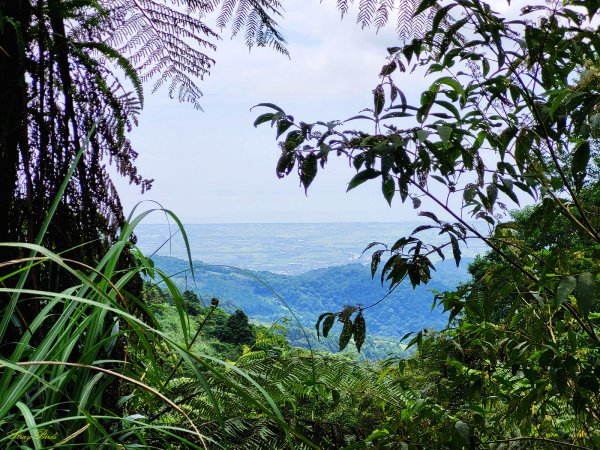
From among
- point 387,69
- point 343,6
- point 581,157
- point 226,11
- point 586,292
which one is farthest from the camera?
point 226,11

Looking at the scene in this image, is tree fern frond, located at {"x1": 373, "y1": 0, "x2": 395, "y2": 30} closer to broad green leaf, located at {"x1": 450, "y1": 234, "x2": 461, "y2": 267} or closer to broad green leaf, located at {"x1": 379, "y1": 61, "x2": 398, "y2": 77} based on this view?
broad green leaf, located at {"x1": 379, "y1": 61, "x2": 398, "y2": 77}

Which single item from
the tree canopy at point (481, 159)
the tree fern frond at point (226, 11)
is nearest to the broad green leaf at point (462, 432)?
the tree canopy at point (481, 159)

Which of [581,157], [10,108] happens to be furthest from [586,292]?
[10,108]

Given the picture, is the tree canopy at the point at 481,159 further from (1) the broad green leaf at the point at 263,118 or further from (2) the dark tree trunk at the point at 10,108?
(2) the dark tree trunk at the point at 10,108

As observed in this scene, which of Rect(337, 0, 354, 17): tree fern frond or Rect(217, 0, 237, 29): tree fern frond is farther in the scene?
Rect(217, 0, 237, 29): tree fern frond

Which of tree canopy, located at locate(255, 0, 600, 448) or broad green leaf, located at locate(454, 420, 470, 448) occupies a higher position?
tree canopy, located at locate(255, 0, 600, 448)

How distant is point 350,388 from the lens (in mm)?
1682

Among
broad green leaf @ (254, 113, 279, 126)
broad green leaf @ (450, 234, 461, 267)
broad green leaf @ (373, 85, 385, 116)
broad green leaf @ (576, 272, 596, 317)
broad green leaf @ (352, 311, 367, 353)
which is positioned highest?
broad green leaf @ (373, 85, 385, 116)

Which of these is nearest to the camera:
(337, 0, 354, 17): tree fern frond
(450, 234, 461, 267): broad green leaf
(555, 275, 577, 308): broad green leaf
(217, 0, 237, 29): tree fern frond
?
(555, 275, 577, 308): broad green leaf

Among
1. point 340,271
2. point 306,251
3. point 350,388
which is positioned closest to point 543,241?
point 340,271

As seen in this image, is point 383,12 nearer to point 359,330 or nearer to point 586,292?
point 359,330

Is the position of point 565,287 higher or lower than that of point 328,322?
higher

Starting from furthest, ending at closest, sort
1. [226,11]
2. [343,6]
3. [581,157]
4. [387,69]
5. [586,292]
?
[226,11] < [343,6] < [387,69] < [581,157] < [586,292]

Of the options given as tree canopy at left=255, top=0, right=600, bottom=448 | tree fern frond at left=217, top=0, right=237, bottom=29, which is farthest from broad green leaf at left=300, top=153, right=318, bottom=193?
tree fern frond at left=217, top=0, right=237, bottom=29
